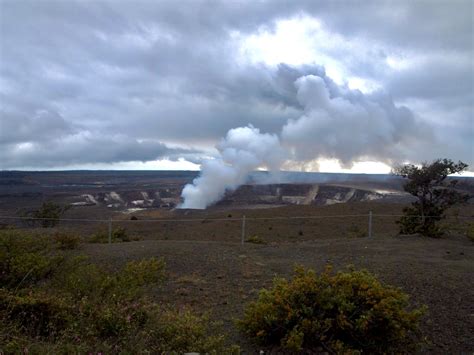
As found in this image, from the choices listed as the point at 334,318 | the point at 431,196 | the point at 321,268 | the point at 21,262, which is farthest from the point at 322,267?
the point at 431,196

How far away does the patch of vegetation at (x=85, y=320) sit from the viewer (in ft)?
15.5

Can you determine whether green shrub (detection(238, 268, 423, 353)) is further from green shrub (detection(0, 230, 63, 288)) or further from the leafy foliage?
the leafy foliage

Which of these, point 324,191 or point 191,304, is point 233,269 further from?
point 324,191

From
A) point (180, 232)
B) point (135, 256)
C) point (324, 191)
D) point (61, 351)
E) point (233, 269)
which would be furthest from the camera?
point (324, 191)

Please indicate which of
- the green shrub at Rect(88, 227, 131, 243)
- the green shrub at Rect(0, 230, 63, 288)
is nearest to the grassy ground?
the green shrub at Rect(0, 230, 63, 288)

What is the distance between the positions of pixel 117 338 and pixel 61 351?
73 cm

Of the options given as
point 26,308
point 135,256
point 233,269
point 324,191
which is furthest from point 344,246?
point 324,191

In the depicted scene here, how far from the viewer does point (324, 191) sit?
62.3 metres

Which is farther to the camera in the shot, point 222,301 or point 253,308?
point 222,301

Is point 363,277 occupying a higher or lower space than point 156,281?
higher

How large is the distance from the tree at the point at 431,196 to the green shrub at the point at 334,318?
38.6ft

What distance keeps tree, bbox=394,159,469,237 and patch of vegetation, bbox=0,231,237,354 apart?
41.0 feet

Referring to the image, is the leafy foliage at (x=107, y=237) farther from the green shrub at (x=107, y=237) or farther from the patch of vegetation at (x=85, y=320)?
the patch of vegetation at (x=85, y=320)

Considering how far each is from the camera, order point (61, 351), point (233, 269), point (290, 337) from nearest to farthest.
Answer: point (61, 351) < point (290, 337) < point (233, 269)
